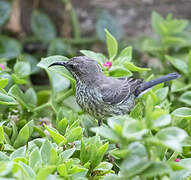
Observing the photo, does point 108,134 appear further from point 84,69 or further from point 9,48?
point 9,48

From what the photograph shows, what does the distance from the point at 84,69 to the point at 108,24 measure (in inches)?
68.7

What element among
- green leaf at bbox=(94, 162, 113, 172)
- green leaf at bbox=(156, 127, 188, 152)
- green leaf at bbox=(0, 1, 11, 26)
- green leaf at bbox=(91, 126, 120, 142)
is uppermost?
green leaf at bbox=(0, 1, 11, 26)

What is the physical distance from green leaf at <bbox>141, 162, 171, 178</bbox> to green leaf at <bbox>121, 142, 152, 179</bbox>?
0.02 meters

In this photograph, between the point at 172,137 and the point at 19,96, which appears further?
the point at 19,96

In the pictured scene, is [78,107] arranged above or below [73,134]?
below

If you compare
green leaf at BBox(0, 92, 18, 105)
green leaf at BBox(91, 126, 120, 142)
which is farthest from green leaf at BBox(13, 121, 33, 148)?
green leaf at BBox(91, 126, 120, 142)

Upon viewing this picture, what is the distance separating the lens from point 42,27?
15.1 feet

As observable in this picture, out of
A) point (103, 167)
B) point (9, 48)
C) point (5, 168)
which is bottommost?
point (103, 167)

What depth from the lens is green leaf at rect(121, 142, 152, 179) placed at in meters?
1.57

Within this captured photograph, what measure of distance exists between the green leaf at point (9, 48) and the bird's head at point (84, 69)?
4.79 ft

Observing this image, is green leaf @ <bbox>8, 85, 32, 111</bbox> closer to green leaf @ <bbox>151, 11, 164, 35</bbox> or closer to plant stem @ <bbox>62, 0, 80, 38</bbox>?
green leaf @ <bbox>151, 11, 164, 35</bbox>

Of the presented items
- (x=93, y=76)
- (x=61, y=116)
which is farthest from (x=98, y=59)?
(x=61, y=116)

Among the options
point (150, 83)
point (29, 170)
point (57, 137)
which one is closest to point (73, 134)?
point (57, 137)

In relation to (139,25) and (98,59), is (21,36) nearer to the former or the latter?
(139,25)
